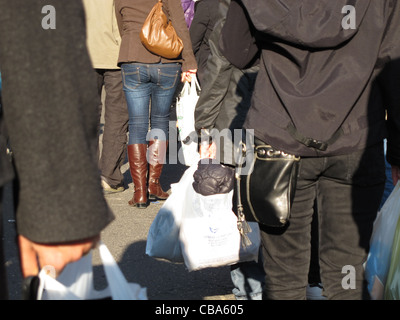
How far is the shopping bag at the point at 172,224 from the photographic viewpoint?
3.99 metres

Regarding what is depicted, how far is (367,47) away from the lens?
261cm

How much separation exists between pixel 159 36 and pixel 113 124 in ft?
3.73

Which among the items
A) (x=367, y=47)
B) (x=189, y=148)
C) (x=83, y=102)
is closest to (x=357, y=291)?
(x=367, y=47)

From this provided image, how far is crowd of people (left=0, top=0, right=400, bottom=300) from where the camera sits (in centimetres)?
146

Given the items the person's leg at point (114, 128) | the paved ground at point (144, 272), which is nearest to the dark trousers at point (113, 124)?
the person's leg at point (114, 128)

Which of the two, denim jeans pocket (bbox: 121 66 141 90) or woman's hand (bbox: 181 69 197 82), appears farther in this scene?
woman's hand (bbox: 181 69 197 82)

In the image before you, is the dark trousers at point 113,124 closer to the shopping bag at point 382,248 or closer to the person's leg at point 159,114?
the person's leg at point 159,114

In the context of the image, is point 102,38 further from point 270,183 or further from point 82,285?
point 82,285

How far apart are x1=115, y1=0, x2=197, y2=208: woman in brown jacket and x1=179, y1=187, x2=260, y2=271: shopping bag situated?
7.63ft

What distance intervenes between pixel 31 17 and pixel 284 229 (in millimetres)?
1716

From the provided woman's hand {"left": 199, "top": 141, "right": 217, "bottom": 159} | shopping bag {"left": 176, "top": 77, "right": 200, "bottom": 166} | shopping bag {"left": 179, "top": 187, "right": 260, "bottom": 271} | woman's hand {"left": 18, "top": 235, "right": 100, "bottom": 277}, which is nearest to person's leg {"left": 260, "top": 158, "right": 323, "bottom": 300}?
shopping bag {"left": 179, "top": 187, "right": 260, "bottom": 271}

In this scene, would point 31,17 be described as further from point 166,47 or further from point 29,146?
point 166,47

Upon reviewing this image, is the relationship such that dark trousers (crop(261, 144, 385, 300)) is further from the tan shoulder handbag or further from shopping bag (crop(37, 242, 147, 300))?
the tan shoulder handbag

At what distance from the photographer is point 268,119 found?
2717mm
